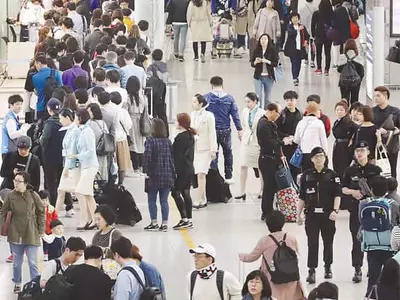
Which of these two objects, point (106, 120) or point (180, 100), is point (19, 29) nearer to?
point (180, 100)

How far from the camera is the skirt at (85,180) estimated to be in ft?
53.9

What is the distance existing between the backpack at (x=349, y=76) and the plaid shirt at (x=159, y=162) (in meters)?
7.08

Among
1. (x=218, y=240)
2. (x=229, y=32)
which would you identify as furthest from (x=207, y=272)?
(x=229, y=32)

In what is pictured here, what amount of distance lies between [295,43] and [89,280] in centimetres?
1690

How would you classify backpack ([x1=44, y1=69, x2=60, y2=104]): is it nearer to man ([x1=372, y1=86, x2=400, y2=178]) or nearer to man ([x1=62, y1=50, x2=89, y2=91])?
man ([x1=62, y1=50, x2=89, y2=91])

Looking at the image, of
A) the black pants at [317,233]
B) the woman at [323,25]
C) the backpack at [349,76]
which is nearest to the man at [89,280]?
the black pants at [317,233]

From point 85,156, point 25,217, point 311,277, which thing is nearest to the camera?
point 25,217

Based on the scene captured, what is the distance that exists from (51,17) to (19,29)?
15.3ft

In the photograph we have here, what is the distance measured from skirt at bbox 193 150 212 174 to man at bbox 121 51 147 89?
2.56 meters

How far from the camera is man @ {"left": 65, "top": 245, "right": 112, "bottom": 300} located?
1095cm

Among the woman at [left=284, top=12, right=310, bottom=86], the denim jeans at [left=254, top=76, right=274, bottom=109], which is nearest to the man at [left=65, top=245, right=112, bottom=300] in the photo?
the denim jeans at [left=254, top=76, right=274, bottom=109]

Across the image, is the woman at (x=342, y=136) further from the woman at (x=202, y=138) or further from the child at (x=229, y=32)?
the child at (x=229, y=32)

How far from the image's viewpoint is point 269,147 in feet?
54.6

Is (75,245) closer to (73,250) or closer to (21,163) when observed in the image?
(73,250)
